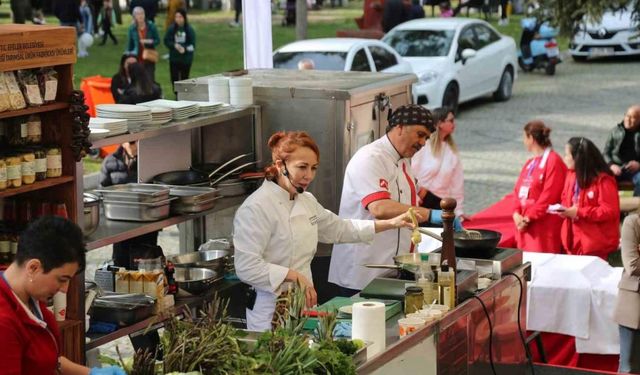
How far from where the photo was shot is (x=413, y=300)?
5.52 metres

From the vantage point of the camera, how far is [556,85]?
898 inches

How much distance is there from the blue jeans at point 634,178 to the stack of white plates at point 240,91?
18.1ft

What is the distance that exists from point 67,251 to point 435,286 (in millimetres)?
2220

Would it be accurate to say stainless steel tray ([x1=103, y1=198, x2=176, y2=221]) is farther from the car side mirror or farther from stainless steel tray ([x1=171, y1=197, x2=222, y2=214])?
the car side mirror

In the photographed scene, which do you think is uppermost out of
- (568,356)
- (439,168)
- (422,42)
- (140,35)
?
(140,35)

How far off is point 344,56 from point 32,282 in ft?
44.8

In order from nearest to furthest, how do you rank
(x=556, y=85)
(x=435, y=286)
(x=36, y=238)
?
(x=36, y=238)
(x=435, y=286)
(x=556, y=85)

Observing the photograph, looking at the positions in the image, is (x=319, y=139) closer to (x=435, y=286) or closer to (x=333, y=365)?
(x=435, y=286)

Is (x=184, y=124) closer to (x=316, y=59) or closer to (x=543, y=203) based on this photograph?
(x=543, y=203)

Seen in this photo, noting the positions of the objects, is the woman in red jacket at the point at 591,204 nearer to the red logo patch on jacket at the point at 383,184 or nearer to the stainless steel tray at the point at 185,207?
the red logo patch on jacket at the point at 383,184

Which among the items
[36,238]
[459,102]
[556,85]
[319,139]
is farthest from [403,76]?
[556,85]

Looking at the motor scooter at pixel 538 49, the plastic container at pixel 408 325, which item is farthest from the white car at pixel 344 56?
the plastic container at pixel 408 325

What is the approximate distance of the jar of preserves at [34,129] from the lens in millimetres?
5844

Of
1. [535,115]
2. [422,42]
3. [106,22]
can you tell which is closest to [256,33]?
[422,42]
